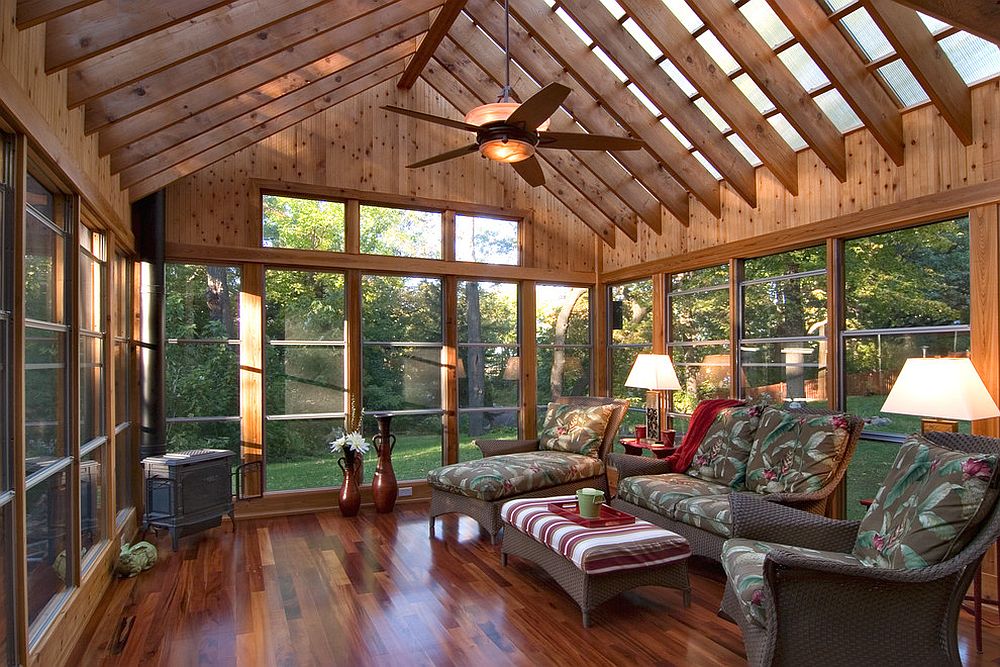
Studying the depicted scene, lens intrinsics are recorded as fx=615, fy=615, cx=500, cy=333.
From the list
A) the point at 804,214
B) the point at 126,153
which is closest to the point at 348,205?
the point at 126,153

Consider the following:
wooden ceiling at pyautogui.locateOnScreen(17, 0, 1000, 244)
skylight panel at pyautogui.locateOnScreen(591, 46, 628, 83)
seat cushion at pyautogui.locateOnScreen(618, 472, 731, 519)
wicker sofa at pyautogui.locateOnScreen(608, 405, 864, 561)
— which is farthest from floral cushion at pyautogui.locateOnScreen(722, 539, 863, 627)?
skylight panel at pyautogui.locateOnScreen(591, 46, 628, 83)

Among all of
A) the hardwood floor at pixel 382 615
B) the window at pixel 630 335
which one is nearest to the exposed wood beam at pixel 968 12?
the hardwood floor at pixel 382 615

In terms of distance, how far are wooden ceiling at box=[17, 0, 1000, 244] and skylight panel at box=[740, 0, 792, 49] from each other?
0.02m

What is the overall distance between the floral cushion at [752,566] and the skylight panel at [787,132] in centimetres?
304

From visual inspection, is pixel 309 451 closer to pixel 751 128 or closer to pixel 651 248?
pixel 651 248

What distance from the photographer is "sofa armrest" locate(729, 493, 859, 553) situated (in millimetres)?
2789

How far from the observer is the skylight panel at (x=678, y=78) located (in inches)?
176

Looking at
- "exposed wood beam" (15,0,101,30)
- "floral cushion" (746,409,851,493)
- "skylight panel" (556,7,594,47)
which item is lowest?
"floral cushion" (746,409,851,493)

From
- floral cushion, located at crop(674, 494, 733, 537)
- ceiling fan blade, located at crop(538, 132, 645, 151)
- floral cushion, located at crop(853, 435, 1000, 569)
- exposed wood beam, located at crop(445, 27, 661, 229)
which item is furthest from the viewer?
exposed wood beam, located at crop(445, 27, 661, 229)

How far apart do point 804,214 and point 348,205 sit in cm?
390

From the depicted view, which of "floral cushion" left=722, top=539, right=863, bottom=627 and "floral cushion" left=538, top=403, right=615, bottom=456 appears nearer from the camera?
"floral cushion" left=722, top=539, right=863, bottom=627

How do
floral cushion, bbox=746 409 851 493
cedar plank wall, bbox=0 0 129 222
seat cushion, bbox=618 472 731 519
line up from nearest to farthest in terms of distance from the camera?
cedar plank wall, bbox=0 0 129 222
floral cushion, bbox=746 409 851 493
seat cushion, bbox=618 472 731 519

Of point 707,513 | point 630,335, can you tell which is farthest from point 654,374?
point 707,513

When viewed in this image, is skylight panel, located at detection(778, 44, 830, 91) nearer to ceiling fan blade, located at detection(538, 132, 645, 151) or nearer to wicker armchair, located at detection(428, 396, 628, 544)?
ceiling fan blade, located at detection(538, 132, 645, 151)
